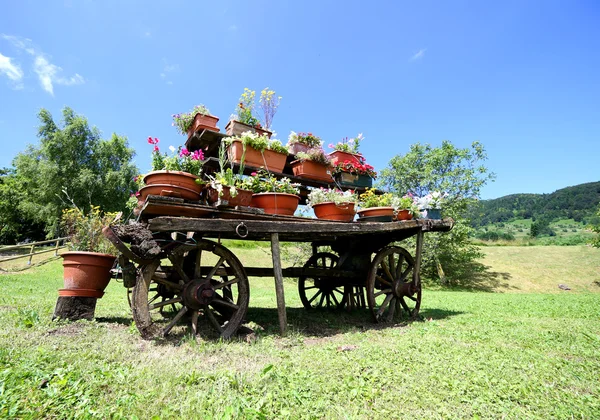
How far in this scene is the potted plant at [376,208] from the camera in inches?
232

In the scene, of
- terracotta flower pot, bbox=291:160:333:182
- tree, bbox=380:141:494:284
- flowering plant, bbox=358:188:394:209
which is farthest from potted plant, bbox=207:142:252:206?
tree, bbox=380:141:494:284

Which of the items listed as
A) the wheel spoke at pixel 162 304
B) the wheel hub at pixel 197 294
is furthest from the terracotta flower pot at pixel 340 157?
the wheel spoke at pixel 162 304

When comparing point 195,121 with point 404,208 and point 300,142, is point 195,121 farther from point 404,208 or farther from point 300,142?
point 404,208

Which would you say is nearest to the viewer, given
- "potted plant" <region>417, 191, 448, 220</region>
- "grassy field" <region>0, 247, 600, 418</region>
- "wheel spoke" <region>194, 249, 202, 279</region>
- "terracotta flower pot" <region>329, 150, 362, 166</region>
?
"grassy field" <region>0, 247, 600, 418</region>

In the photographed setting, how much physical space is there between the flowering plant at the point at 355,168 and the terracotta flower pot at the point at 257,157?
1.26 m

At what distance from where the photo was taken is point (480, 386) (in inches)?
113

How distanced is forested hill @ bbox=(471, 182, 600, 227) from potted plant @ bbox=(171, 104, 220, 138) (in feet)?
315

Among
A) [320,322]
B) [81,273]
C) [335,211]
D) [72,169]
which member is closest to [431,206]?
[335,211]

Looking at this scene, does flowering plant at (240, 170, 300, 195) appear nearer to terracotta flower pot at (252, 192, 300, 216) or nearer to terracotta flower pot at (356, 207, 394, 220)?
terracotta flower pot at (252, 192, 300, 216)

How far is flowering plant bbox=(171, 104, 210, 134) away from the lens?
5477mm

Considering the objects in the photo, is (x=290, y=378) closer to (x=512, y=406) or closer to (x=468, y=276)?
(x=512, y=406)

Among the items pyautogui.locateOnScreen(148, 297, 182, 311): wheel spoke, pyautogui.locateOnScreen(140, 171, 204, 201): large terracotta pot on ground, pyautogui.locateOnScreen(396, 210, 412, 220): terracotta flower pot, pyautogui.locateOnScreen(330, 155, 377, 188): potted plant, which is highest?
pyautogui.locateOnScreen(330, 155, 377, 188): potted plant

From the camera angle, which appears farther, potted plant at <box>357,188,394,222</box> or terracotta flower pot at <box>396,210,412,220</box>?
terracotta flower pot at <box>396,210,412,220</box>

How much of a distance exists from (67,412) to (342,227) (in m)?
3.96
